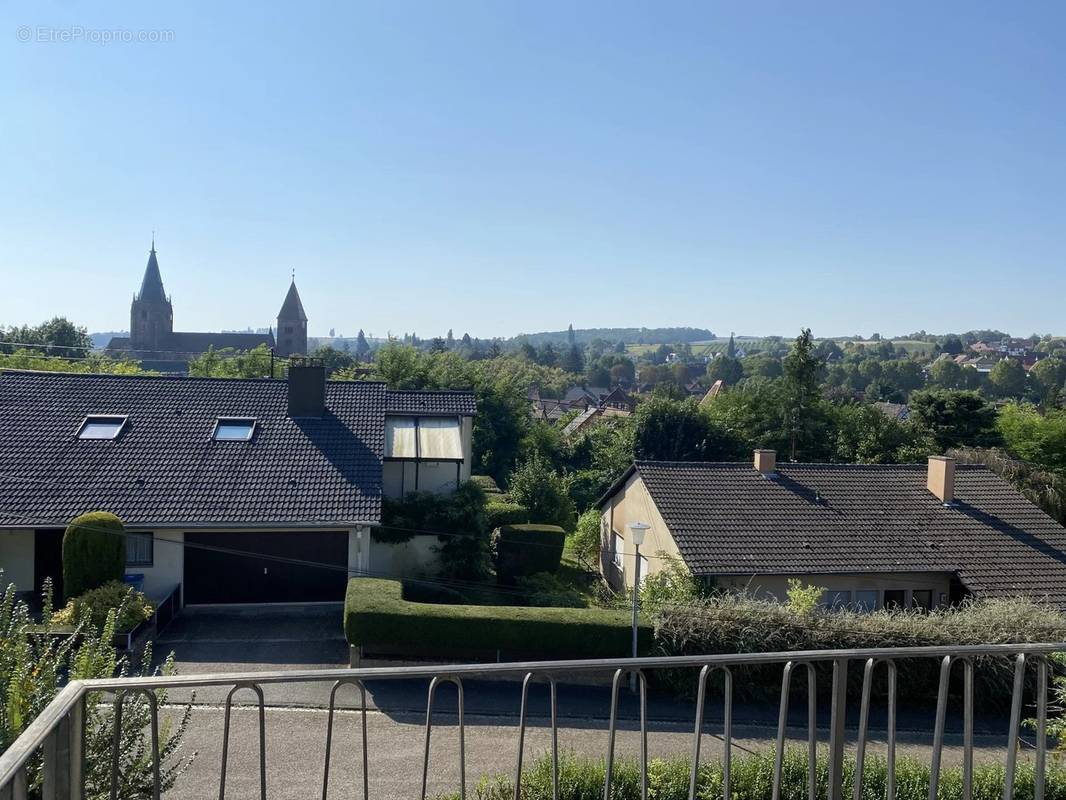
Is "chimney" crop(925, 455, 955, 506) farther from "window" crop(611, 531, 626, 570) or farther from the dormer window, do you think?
the dormer window

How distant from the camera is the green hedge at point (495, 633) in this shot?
13.9 m

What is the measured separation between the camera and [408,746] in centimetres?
1082

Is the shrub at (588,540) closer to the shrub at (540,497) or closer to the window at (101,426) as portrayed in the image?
the shrub at (540,497)

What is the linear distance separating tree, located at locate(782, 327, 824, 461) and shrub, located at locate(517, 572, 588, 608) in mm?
20128

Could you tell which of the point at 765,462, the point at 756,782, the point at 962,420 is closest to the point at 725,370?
the point at 962,420

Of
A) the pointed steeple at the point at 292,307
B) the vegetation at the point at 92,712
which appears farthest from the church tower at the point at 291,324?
the vegetation at the point at 92,712

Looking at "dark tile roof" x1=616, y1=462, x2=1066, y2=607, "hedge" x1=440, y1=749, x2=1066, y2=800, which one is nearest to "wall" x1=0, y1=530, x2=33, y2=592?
"hedge" x1=440, y1=749, x2=1066, y2=800

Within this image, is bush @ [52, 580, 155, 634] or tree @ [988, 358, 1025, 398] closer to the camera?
bush @ [52, 580, 155, 634]

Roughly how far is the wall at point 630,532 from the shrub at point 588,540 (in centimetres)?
67

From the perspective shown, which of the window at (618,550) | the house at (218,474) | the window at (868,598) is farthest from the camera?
the window at (618,550)

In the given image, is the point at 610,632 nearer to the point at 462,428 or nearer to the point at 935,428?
the point at 462,428

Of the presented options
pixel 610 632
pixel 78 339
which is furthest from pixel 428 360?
pixel 78 339

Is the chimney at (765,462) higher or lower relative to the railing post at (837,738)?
lower

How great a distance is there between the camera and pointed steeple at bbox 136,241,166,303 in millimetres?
98688
